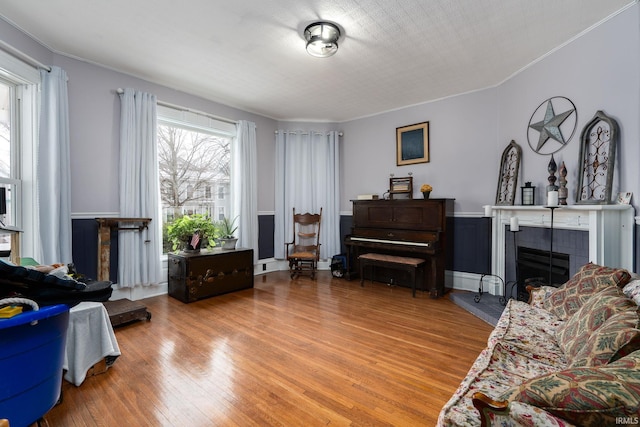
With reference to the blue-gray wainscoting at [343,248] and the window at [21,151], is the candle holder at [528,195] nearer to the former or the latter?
the blue-gray wainscoting at [343,248]

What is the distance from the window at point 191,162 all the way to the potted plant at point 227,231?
228 millimetres

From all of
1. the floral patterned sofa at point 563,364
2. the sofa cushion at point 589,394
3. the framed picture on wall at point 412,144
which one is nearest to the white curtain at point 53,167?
the floral patterned sofa at point 563,364

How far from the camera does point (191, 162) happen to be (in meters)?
4.53

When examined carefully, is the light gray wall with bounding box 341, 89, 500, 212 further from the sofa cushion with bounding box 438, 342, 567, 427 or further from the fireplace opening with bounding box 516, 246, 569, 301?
the sofa cushion with bounding box 438, 342, 567, 427

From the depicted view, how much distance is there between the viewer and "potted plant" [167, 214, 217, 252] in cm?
397

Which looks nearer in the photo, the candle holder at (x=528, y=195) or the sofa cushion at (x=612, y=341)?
the sofa cushion at (x=612, y=341)

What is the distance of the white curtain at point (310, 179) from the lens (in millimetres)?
5512

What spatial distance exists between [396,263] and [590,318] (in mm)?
2529

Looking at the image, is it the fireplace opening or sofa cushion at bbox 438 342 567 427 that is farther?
the fireplace opening

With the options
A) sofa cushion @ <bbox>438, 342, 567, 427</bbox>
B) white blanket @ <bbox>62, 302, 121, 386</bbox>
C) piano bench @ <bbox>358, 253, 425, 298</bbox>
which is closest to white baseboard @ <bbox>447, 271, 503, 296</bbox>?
piano bench @ <bbox>358, 253, 425, 298</bbox>

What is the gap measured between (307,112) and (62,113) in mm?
3309

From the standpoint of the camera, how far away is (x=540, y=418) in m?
0.82

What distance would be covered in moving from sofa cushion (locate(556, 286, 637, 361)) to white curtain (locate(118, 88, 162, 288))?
4122 millimetres

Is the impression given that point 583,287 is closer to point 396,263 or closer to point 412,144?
point 396,263
